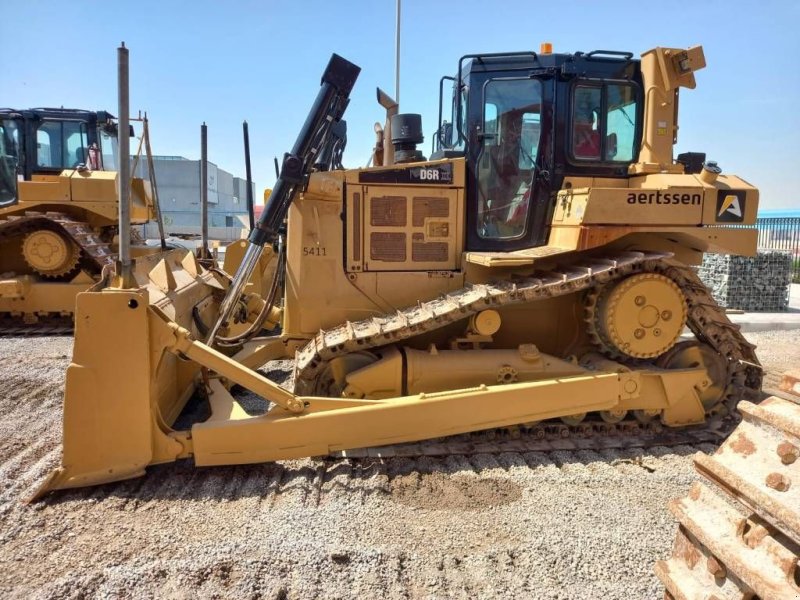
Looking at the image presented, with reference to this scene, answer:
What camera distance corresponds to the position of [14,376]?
6.64m

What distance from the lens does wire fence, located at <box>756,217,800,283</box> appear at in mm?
17891

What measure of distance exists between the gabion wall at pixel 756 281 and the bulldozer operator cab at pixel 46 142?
13.1m

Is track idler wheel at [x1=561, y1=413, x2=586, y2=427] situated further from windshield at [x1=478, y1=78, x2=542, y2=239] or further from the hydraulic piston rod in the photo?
the hydraulic piston rod

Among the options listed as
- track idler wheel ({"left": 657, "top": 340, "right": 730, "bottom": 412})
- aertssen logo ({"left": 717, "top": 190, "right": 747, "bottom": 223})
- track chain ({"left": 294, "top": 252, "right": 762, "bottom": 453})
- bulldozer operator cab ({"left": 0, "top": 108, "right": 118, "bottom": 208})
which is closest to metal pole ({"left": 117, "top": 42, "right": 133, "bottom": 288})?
track chain ({"left": 294, "top": 252, "right": 762, "bottom": 453})

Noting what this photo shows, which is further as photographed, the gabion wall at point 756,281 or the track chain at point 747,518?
the gabion wall at point 756,281

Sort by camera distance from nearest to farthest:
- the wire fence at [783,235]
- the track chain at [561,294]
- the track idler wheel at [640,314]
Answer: the track chain at [561,294]
the track idler wheel at [640,314]
the wire fence at [783,235]

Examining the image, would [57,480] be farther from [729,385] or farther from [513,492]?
[729,385]

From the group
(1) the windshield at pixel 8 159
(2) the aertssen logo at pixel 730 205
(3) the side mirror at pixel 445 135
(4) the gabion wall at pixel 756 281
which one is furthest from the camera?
(4) the gabion wall at pixel 756 281

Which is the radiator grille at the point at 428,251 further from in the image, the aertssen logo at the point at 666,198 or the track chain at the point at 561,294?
the aertssen logo at the point at 666,198

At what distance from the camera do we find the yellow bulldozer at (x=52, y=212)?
9.75m

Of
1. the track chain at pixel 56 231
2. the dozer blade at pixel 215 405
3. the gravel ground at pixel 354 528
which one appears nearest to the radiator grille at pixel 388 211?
the dozer blade at pixel 215 405

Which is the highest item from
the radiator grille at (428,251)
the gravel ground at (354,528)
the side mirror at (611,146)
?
the side mirror at (611,146)

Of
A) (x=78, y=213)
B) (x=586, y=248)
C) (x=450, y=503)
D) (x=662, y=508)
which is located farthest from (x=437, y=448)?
(x=78, y=213)

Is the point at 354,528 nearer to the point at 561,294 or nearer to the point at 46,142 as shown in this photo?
the point at 561,294
